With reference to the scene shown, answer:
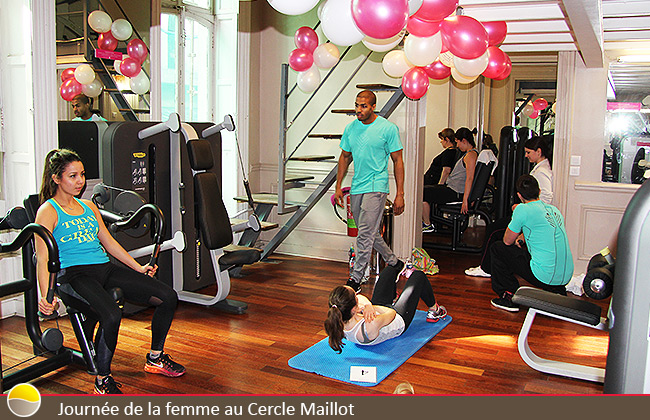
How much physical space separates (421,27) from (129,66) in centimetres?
247

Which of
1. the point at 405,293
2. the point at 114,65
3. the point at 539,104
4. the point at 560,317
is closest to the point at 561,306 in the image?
the point at 560,317

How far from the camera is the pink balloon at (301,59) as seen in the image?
507 centimetres

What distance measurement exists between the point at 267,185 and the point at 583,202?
3.31 meters

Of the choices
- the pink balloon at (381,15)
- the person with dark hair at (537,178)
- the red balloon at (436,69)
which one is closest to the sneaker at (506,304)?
the person with dark hair at (537,178)

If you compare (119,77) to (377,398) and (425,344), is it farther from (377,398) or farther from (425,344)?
(377,398)

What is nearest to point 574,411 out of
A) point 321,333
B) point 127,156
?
point 321,333

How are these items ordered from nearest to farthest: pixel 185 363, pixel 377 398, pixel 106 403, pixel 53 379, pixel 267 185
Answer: pixel 377 398 < pixel 106 403 < pixel 53 379 < pixel 185 363 < pixel 267 185

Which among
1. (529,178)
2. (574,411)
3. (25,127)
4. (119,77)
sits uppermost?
(119,77)

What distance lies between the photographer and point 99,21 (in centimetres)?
464

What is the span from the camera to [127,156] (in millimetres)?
4164

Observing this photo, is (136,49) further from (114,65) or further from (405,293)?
(405,293)

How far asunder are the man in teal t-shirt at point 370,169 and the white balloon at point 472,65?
82 centimetres

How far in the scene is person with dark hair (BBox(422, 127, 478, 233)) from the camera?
6.60 metres

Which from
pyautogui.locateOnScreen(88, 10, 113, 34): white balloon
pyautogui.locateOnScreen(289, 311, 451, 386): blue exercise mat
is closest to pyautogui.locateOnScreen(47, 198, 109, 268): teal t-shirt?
pyautogui.locateOnScreen(289, 311, 451, 386): blue exercise mat
